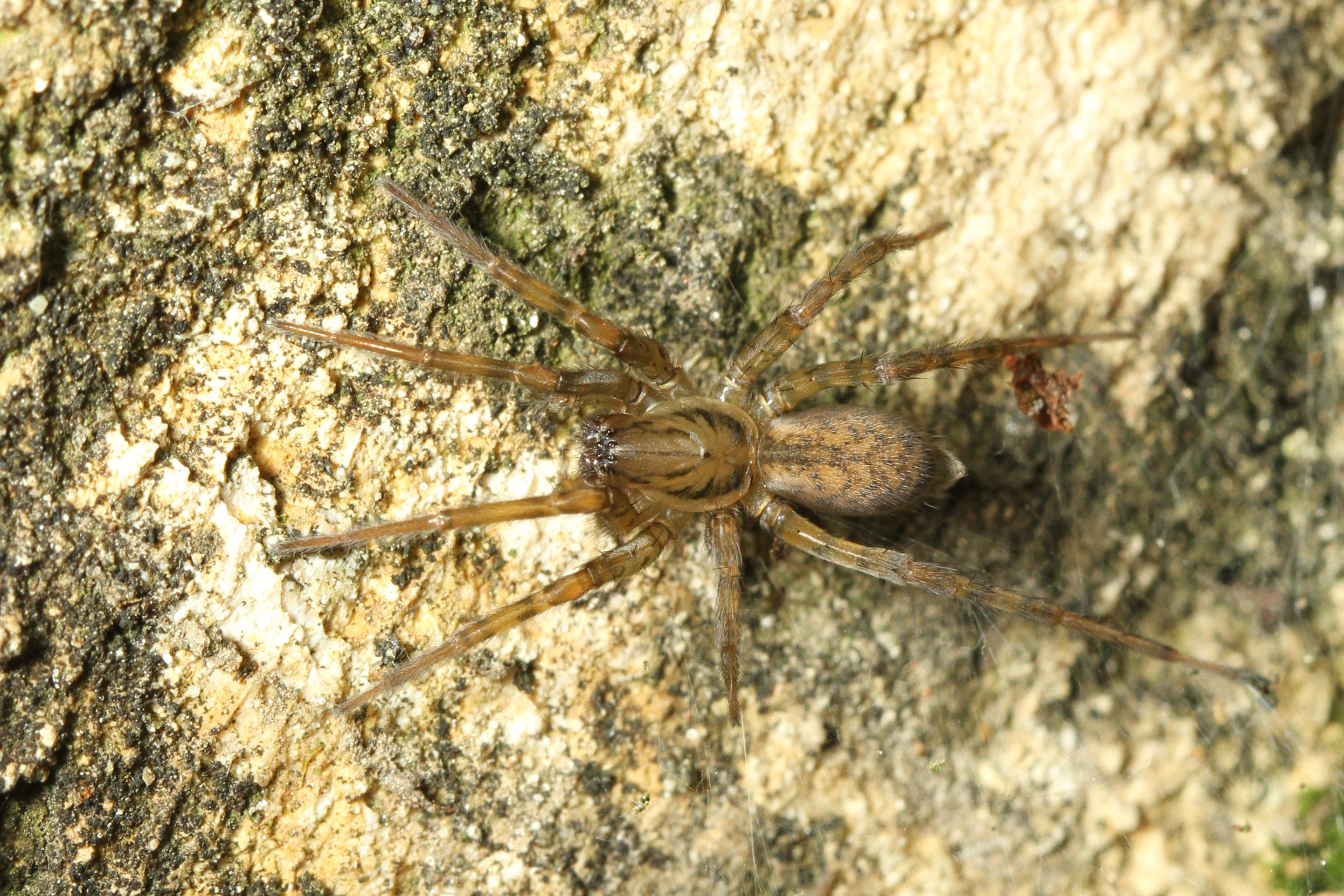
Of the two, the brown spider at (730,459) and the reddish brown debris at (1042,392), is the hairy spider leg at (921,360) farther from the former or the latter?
the reddish brown debris at (1042,392)

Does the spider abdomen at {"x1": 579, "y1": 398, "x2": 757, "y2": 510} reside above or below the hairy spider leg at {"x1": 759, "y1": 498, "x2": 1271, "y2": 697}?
above

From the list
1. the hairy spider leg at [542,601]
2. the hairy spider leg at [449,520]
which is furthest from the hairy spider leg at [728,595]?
the hairy spider leg at [449,520]

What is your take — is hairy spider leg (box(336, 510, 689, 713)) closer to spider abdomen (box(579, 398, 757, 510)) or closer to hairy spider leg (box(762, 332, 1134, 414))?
spider abdomen (box(579, 398, 757, 510))

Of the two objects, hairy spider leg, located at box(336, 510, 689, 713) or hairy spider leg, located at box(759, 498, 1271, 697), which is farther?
hairy spider leg, located at box(759, 498, 1271, 697)

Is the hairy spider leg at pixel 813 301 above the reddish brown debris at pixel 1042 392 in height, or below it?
below

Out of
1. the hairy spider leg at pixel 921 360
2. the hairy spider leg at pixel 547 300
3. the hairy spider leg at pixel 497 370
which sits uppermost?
the hairy spider leg at pixel 921 360

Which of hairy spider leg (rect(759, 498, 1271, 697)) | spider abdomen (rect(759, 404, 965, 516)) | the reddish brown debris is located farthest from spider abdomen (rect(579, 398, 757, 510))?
the reddish brown debris

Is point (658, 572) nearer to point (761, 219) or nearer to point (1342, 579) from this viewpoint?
point (761, 219)
